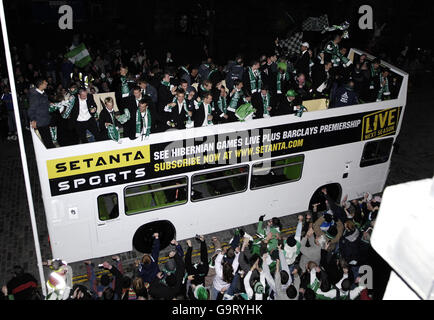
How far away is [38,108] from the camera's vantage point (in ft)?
28.4

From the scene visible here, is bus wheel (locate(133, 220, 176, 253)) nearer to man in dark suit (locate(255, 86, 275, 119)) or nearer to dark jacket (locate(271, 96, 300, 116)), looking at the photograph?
man in dark suit (locate(255, 86, 275, 119))

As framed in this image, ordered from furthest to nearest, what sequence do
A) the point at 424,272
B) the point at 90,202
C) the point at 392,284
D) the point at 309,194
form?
the point at 309,194 < the point at 90,202 < the point at 392,284 < the point at 424,272

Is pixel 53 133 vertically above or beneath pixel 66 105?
beneath

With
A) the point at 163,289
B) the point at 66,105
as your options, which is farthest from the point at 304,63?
the point at 163,289

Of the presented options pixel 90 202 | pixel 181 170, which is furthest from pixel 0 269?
pixel 181 170

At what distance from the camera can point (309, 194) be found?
10656 millimetres

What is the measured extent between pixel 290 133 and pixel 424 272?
27.7ft

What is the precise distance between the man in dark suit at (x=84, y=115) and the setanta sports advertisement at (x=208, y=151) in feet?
4.11

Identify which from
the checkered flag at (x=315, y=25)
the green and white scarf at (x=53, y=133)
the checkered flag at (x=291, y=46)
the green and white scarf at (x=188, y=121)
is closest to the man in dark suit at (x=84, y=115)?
the green and white scarf at (x=53, y=133)

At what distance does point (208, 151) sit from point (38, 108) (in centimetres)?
387

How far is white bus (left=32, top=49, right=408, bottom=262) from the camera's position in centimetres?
794

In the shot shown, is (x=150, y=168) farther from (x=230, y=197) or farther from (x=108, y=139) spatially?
(x=230, y=197)

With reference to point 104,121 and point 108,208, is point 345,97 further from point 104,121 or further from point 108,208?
point 108,208

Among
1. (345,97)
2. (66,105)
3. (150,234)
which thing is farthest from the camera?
(345,97)
